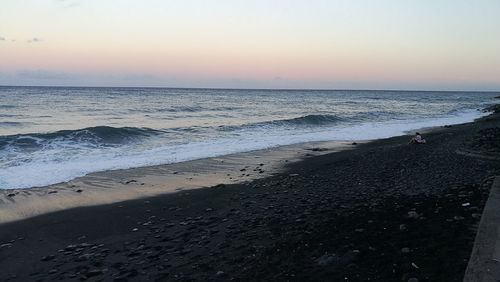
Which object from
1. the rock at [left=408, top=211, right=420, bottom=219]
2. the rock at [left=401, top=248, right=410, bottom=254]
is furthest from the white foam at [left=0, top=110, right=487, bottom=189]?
the rock at [left=401, top=248, right=410, bottom=254]

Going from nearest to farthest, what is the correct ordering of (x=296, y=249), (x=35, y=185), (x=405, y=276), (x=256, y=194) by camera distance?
(x=405, y=276) → (x=296, y=249) → (x=256, y=194) → (x=35, y=185)

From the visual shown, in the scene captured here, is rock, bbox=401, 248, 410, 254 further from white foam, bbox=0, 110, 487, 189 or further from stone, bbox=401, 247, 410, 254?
white foam, bbox=0, 110, 487, 189

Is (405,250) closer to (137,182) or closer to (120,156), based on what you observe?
(137,182)

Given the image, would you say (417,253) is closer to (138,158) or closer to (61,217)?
(61,217)

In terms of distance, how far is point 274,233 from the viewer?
679 cm

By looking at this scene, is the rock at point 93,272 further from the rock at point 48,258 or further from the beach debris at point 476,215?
the beach debris at point 476,215

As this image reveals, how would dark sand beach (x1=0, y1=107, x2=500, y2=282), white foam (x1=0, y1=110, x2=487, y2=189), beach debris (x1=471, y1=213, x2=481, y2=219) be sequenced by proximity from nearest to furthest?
dark sand beach (x1=0, y1=107, x2=500, y2=282)
beach debris (x1=471, y1=213, x2=481, y2=219)
white foam (x1=0, y1=110, x2=487, y2=189)

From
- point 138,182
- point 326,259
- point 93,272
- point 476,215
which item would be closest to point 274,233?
point 326,259

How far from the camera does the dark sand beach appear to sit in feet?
17.1

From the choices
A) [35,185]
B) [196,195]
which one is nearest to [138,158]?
[35,185]

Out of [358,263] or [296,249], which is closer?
[358,263]

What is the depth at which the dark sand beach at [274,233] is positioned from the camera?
17.1 feet

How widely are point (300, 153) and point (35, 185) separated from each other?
32.5 feet

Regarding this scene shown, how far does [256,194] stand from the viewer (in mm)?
10031
